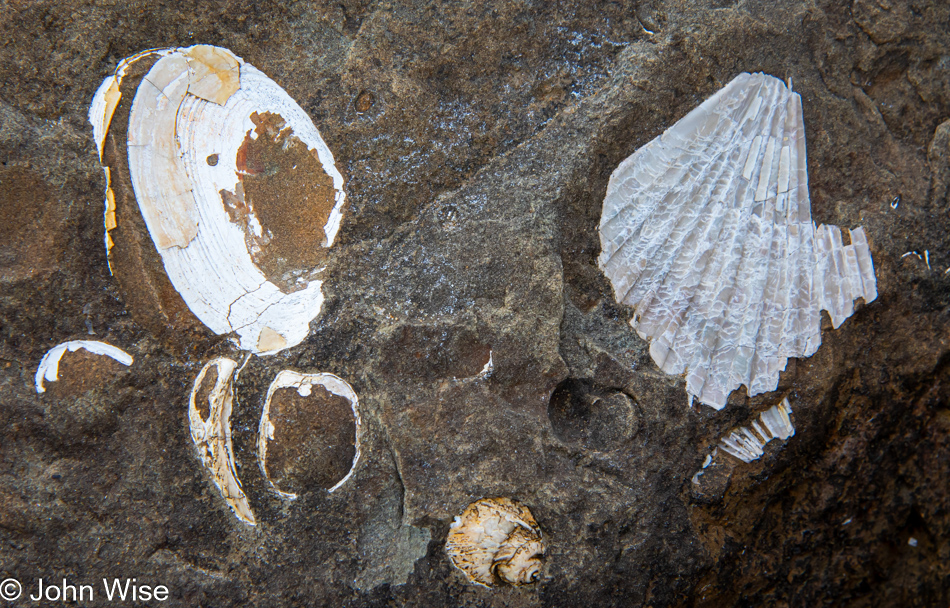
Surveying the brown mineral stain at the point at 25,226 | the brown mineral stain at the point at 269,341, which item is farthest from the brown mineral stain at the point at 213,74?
the brown mineral stain at the point at 269,341

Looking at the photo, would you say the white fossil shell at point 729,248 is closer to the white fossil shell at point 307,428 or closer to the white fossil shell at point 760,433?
the white fossil shell at point 760,433

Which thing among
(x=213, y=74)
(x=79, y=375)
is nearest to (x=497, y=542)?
(x=79, y=375)

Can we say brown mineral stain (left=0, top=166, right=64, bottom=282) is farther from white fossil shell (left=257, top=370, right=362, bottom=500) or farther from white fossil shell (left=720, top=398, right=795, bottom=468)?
white fossil shell (left=720, top=398, right=795, bottom=468)

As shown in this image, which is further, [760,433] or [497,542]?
[760,433]

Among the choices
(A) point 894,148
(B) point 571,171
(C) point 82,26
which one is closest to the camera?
(C) point 82,26

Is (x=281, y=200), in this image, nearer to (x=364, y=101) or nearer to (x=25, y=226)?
(x=364, y=101)

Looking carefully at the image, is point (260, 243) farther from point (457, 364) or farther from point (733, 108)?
point (733, 108)

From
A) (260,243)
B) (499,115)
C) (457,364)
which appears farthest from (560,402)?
(260,243)
